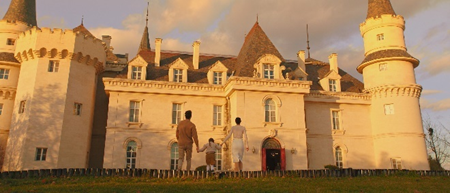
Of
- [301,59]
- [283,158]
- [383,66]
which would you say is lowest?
[283,158]

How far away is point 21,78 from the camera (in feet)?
99.7

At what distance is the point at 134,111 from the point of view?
104 ft

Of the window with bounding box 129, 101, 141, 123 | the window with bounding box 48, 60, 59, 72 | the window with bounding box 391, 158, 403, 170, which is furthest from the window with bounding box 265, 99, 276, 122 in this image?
the window with bounding box 48, 60, 59, 72

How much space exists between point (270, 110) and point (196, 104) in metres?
6.28

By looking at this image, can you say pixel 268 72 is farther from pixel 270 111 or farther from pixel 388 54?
pixel 388 54

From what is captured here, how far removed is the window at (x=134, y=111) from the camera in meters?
31.4

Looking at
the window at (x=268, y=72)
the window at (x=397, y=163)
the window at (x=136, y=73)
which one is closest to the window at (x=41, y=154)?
the window at (x=136, y=73)

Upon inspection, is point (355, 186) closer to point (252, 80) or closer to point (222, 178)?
point (222, 178)

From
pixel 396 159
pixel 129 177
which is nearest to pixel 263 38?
pixel 396 159

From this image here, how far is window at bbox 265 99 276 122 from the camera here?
30.9 metres

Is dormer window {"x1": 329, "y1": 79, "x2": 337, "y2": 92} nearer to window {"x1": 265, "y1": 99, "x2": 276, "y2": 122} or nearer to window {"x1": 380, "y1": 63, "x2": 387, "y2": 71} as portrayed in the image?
window {"x1": 380, "y1": 63, "x2": 387, "y2": 71}

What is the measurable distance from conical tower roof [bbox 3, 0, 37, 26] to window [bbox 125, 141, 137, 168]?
52.7ft

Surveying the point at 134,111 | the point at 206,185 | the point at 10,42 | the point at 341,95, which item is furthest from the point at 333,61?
the point at 10,42

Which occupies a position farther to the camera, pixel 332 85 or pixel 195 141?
pixel 332 85
